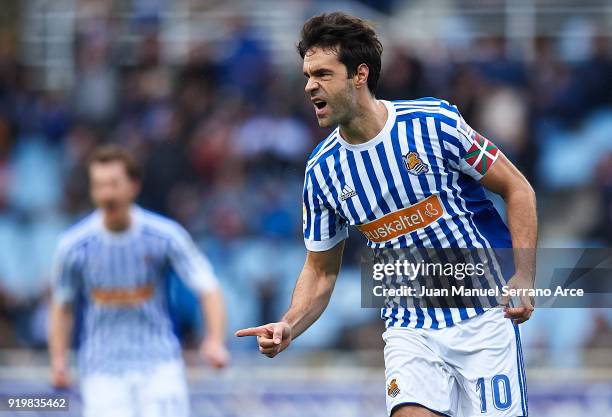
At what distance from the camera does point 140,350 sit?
7.52 m

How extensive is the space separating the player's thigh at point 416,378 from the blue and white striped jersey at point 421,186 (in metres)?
0.08

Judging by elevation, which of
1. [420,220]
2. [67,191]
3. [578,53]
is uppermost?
[578,53]

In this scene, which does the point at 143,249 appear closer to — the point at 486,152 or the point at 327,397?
the point at 327,397

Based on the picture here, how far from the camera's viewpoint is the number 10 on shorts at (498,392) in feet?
16.2

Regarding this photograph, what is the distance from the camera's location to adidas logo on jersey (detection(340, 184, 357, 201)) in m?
5.19

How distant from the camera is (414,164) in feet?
16.6

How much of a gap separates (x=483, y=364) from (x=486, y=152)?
0.90 m

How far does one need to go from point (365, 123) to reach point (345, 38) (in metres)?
0.38

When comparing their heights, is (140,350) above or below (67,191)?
below

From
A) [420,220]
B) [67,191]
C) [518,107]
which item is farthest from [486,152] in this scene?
[67,191]

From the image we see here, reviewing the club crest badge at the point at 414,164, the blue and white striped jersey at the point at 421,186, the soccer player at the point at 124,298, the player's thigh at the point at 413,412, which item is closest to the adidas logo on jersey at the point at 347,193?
the blue and white striped jersey at the point at 421,186

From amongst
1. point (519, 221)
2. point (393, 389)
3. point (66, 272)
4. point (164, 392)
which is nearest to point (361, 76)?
point (519, 221)

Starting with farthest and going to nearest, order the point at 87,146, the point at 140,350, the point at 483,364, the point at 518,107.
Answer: the point at 87,146, the point at 518,107, the point at 140,350, the point at 483,364

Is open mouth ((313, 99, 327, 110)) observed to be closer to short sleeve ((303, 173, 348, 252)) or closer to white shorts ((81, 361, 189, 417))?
short sleeve ((303, 173, 348, 252))
